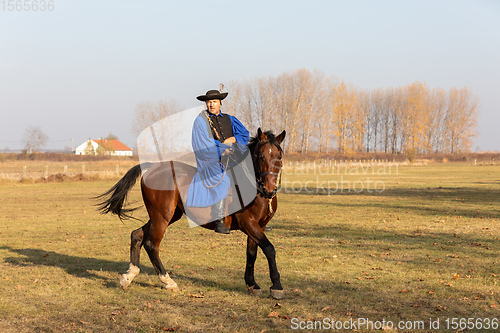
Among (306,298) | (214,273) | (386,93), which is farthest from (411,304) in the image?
(386,93)

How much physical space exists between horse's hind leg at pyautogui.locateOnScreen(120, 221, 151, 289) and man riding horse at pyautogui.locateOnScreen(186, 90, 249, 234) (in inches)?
50.2

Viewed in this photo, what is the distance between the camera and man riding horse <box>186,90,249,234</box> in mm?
7086

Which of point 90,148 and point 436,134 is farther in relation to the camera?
point 436,134

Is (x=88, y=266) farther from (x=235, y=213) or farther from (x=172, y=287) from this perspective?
(x=235, y=213)

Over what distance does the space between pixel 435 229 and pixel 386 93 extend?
104304 millimetres

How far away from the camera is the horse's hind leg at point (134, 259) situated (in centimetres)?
741

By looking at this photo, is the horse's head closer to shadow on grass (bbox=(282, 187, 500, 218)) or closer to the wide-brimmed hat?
the wide-brimmed hat

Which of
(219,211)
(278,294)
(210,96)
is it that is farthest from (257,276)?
(210,96)

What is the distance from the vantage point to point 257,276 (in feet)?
27.1

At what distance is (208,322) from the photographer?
581 cm

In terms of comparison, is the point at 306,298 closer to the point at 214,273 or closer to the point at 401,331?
the point at 401,331

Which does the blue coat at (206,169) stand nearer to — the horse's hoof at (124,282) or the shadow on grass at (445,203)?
the horse's hoof at (124,282)

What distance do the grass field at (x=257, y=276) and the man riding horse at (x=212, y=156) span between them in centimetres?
156

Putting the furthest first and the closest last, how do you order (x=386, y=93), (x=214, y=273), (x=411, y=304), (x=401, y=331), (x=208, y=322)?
(x=386, y=93) → (x=214, y=273) → (x=411, y=304) → (x=208, y=322) → (x=401, y=331)
